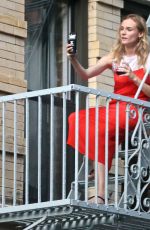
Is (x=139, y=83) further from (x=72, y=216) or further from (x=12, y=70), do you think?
(x=12, y=70)

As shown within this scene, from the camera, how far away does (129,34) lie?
527 inches

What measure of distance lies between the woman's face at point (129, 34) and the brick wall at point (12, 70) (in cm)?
149

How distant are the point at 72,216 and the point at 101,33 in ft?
10.7

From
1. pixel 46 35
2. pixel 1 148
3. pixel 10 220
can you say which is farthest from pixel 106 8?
pixel 10 220

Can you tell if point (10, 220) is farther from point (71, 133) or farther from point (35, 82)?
point (35, 82)

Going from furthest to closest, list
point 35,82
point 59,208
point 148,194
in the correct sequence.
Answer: point 35,82, point 148,194, point 59,208

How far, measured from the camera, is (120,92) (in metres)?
13.4

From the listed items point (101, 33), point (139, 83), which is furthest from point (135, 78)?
point (101, 33)

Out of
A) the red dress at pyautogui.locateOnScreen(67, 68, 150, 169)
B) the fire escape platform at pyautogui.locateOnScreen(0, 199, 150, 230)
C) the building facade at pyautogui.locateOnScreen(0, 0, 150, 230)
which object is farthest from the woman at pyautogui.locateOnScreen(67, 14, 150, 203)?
the building facade at pyautogui.locateOnScreen(0, 0, 150, 230)

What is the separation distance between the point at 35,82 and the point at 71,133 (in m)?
2.41

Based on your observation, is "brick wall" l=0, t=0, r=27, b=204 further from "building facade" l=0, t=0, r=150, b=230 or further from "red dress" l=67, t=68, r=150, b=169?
"red dress" l=67, t=68, r=150, b=169

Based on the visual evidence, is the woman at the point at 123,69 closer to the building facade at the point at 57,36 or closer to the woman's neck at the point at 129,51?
the woman's neck at the point at 129,51

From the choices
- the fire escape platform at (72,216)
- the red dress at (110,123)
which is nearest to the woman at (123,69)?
the red dress at (110,123)

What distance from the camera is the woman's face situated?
13.4 m
